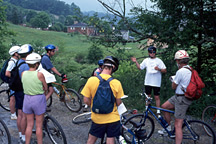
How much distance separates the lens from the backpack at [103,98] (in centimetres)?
322

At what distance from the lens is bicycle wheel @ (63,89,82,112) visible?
698 centimetres

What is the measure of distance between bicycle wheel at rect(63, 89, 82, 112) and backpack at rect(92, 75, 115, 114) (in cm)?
373

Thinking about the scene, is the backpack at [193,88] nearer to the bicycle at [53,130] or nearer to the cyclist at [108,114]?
the cyclist at [108,114]

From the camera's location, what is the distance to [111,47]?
8.24 metres

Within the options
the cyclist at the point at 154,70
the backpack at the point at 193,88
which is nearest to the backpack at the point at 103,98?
the backpack at the point at 193,88

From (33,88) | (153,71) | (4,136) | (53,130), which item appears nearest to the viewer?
(33,88)

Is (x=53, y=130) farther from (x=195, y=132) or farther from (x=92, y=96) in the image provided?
(x=195, y=132)

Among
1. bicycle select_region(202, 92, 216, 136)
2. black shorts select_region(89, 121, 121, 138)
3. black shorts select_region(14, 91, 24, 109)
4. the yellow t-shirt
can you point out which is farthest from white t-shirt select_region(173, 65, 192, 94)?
black shorts select_region(14, 91, 24, 109)

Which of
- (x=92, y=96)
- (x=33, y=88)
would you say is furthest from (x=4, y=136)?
(x=92, y=96)

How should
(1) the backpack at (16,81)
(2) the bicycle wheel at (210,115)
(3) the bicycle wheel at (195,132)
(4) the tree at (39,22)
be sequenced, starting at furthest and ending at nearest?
(4) the tree at (39,22), (2) the bicycle wheel at (210,115), (1) the backpack at (16,81), (3) the bicycle wheel at (195,132)

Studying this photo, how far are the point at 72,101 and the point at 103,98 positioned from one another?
4069 mm

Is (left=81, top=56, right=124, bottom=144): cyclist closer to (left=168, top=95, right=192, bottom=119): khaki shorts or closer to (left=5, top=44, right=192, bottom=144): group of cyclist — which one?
(left=5, top=44, right=192, bottom=144): group of cyclist

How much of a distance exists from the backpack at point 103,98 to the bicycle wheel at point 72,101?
373 cm

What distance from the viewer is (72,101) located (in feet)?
23.4
